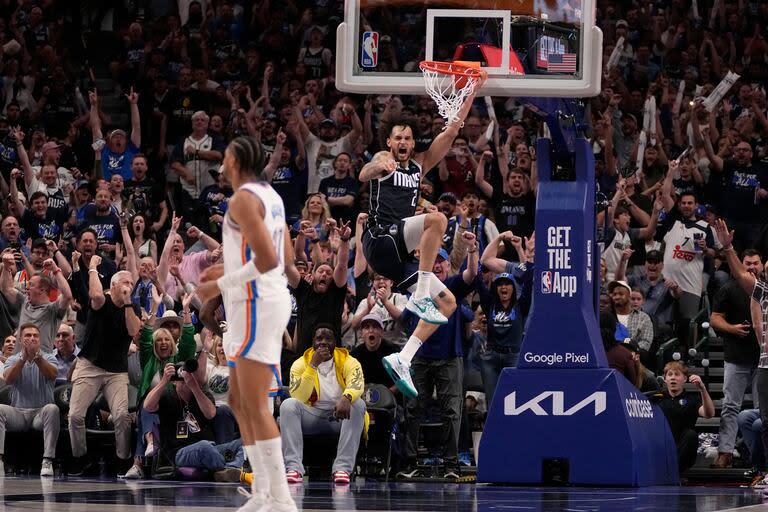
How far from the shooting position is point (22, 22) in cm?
2462

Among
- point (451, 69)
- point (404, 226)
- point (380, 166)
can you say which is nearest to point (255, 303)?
point (380, 166)

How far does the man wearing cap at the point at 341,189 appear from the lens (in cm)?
1936

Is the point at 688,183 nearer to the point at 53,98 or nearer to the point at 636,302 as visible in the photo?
the point at 636,302

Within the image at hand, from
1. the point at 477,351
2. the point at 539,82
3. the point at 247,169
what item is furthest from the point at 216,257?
the point at 247,169

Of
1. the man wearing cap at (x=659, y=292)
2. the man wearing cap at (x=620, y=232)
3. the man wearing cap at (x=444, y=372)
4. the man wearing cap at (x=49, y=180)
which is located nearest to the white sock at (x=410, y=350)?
the man wearing cap at (x=444, y=372)

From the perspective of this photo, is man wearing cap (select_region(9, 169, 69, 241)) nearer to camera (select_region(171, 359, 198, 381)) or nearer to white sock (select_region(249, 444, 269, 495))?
camera (select_region(171, 359, 198, 381))

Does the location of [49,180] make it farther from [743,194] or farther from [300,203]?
Answer: [743,194]

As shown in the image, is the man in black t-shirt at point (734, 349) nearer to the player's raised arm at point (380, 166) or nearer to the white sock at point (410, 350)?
the white sock at point (410, 350)

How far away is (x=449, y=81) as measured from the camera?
39.6ft

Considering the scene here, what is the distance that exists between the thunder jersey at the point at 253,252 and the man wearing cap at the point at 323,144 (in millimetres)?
11863

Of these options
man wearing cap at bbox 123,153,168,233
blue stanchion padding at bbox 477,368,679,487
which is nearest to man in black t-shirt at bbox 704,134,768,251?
blue stanchion padding at bbox 477,368,679,487

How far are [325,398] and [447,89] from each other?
4394 mm

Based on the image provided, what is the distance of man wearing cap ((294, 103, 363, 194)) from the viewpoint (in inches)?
810

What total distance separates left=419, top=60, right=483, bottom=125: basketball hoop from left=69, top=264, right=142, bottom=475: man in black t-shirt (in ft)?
18.5
